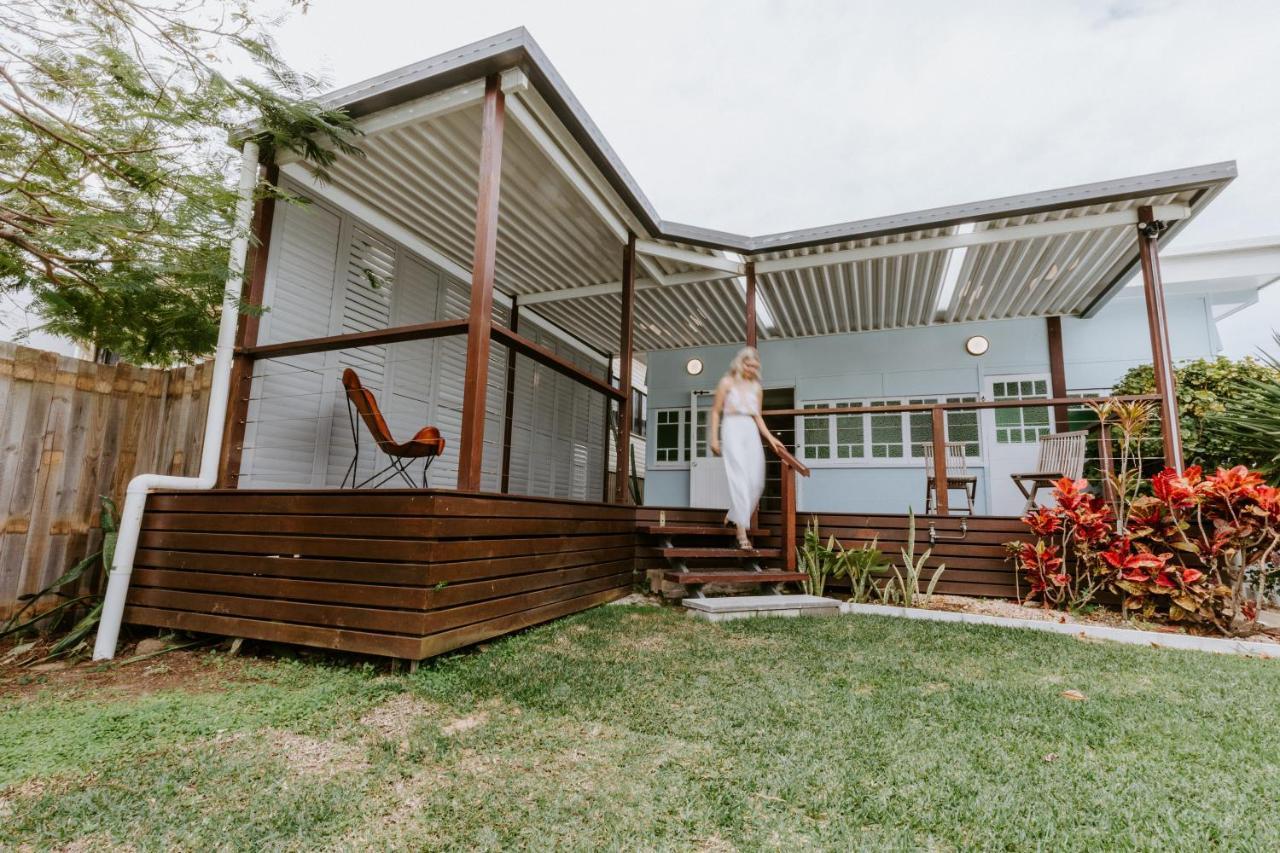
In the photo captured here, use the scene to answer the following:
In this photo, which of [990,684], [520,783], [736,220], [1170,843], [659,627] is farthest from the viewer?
[736,220]

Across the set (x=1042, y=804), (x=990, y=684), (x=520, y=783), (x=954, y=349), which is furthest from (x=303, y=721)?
(x=954, y=349)

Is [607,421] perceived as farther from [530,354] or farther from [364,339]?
[364,339]

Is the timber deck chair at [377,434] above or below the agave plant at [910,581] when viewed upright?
above

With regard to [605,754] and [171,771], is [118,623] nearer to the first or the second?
[171,771]

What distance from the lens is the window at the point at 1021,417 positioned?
7480 millimetres

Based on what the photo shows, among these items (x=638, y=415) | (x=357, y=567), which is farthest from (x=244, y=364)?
(x=638, y=415)

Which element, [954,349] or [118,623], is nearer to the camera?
[118,623]

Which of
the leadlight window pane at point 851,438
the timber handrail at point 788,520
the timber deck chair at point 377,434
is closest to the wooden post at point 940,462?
the timber handrail at point 788,520

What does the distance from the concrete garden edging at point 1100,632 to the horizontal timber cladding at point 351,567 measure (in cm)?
254

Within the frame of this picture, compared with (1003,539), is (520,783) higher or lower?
lower

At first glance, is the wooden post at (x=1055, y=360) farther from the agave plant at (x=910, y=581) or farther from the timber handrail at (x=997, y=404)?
the agave plant at (x=910, y=581)

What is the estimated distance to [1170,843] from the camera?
1.44m

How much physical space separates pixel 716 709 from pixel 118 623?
3.31m

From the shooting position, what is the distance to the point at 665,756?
1.93m
